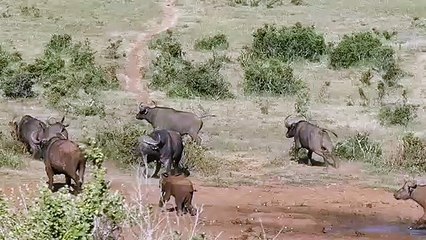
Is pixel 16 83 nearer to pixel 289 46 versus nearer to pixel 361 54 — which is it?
pixel 289 46

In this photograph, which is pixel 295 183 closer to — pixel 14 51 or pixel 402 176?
pixel 402 176

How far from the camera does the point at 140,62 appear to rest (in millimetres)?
25922

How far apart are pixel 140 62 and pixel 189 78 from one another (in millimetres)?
3748

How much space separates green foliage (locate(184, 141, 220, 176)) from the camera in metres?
16.2

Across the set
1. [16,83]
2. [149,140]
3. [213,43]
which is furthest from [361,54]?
[149,140]

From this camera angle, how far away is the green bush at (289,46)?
2617 cm

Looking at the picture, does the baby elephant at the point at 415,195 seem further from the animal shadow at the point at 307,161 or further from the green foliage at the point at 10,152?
the green foliage at the point at 10,152

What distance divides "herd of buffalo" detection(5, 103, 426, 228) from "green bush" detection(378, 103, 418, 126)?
10.4 feet

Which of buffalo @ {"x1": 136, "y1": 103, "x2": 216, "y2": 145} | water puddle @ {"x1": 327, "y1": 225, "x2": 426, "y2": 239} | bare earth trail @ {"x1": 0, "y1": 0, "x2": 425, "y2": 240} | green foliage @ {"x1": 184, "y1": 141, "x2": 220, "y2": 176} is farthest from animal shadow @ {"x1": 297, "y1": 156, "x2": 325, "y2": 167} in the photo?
water puddle @ {"x1": 327, "y1": 225, "x2": 426, "y2": 239}

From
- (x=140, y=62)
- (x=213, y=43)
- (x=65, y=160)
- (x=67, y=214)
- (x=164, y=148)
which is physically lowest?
(x=140, y=62)

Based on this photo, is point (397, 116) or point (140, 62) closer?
point (397, 116)

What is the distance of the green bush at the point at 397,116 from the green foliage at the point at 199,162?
4922 mm

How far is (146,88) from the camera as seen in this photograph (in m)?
23.0

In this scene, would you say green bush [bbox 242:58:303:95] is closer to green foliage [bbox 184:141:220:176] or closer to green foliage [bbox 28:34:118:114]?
green foliage [bbox 28:34:118:114]
